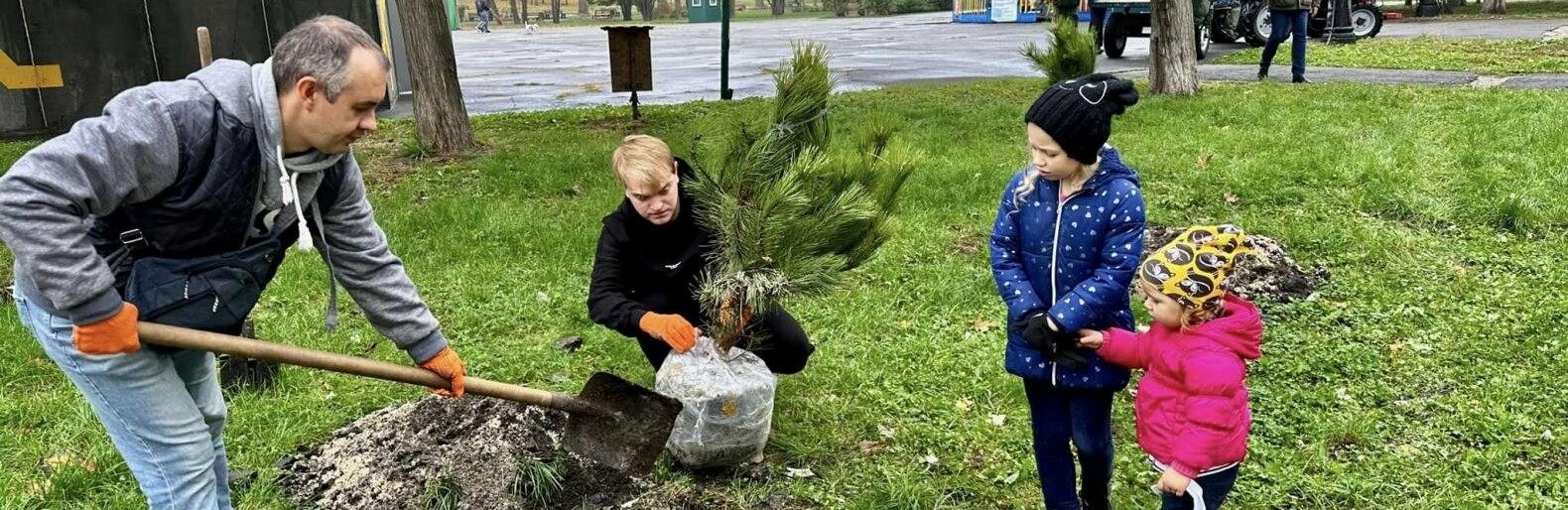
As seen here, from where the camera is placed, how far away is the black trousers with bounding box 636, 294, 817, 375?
305 cm

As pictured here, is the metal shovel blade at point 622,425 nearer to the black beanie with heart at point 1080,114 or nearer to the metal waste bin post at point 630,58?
the black beanie with heart at point 1080,114

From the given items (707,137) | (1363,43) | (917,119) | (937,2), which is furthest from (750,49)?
(937,2)

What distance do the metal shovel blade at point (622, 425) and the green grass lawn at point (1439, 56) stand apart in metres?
11.2

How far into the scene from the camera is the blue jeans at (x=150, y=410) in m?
2.06

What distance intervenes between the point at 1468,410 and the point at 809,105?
2358 mm

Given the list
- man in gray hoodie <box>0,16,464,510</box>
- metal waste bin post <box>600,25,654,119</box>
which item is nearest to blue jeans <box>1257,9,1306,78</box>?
metal waste bin post <box>600,25,654,119</box>

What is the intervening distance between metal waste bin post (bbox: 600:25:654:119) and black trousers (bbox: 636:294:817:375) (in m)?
5.73

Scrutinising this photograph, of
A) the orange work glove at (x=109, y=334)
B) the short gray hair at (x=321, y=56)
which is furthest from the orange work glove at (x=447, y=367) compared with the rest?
the short gray hair at (x=321, y=56)

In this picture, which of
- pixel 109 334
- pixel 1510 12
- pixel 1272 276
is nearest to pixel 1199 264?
pixel 109 334

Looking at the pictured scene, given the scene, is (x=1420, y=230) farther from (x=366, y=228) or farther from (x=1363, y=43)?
(x=1363, y=43)

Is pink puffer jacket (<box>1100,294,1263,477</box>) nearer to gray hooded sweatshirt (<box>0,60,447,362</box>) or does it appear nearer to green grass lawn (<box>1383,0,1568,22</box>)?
gray hooded sweatshirt (<box>0,60,447,362</box>)

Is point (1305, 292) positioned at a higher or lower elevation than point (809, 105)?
lower

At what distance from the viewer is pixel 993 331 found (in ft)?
13.8

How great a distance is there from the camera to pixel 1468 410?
3.30 metres
